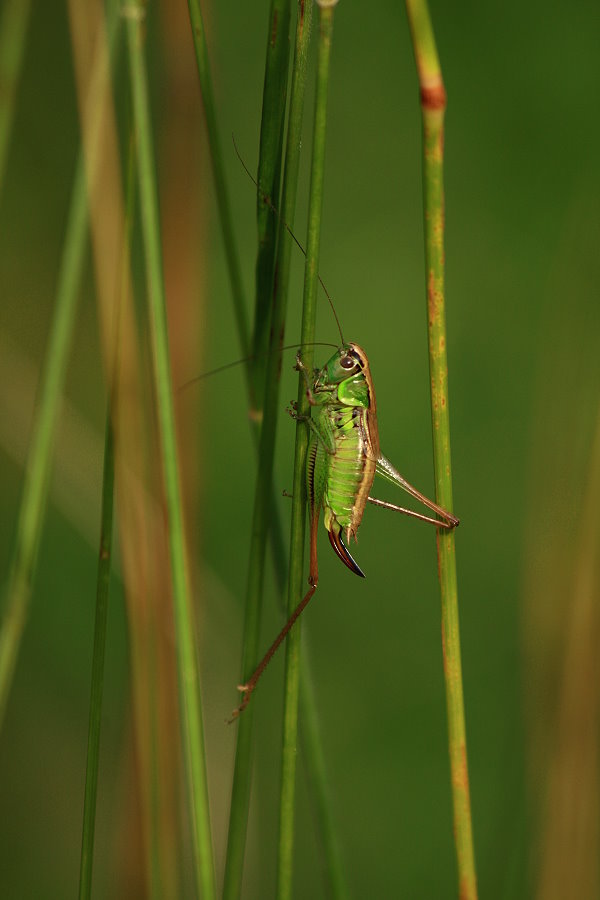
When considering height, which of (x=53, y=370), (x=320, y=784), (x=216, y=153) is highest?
(x=216, y=153)

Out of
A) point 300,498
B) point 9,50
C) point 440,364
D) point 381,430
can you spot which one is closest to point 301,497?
point 300,498

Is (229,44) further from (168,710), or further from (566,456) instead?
(168,710)

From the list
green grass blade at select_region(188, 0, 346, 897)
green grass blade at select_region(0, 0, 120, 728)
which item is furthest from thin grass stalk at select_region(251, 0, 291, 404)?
green grass blade at select_region(0, 0, 120, 728)

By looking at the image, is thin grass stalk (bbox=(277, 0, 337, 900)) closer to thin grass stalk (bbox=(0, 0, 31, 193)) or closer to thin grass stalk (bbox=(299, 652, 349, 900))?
thin grass stalk (bbox=(299, 652, 349, 900))

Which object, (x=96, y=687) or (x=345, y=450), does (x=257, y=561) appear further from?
(x=345, y=450)

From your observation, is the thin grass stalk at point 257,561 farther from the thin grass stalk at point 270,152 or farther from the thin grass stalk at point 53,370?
the thin grass stalk at point 53,370

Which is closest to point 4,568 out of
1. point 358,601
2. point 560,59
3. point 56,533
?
point 56,533

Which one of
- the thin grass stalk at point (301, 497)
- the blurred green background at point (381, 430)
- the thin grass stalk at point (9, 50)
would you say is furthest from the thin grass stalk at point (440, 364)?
the blurred green background at point (381, 430)
